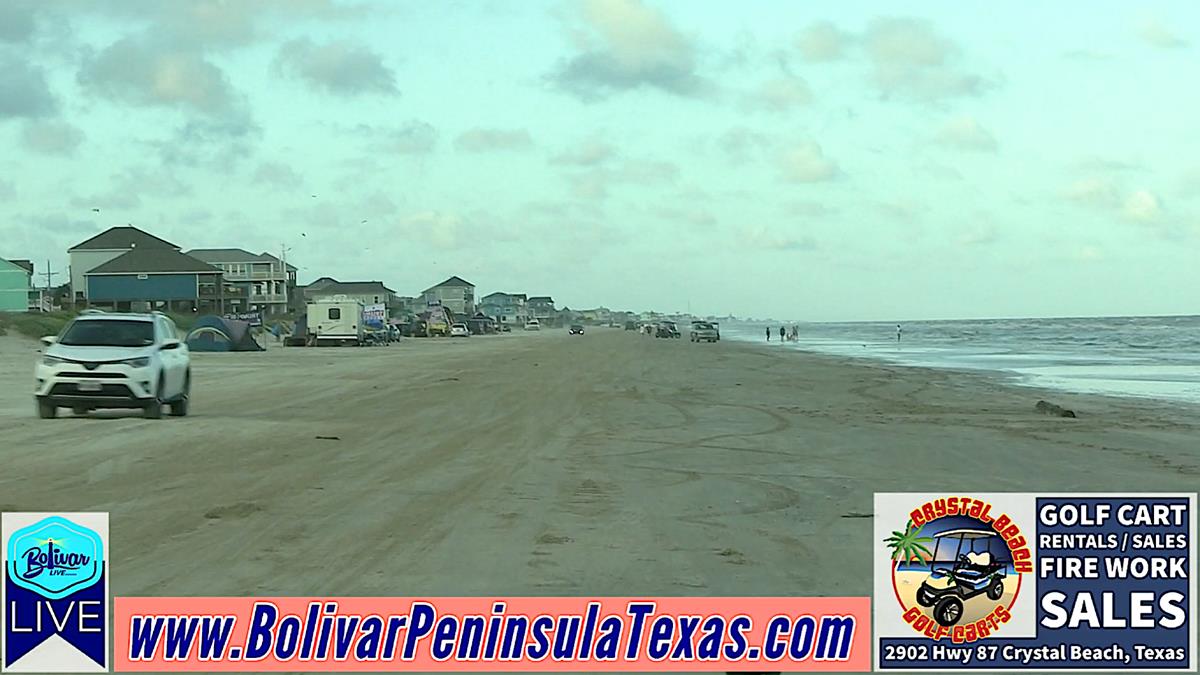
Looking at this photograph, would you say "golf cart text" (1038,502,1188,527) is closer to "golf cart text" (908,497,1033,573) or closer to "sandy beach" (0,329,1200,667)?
"golf cart text" (908,497,1033,573)

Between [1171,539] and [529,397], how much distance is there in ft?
65.7

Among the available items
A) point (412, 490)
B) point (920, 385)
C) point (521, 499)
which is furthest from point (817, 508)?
point (920, 385)

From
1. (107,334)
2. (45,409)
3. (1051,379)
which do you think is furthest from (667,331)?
(45,409)

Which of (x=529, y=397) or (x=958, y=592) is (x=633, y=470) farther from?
(x=529, y=397)

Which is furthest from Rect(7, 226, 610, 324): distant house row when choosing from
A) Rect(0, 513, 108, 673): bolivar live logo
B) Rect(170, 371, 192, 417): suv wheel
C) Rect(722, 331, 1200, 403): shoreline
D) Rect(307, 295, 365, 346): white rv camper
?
Rect(0, 513, 108, 673): bolivar live logo

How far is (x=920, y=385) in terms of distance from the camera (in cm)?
3259

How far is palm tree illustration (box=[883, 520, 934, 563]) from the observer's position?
220 inches

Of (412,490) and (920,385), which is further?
(920,385)

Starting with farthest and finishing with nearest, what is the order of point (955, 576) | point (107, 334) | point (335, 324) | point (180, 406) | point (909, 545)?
point (335, 324) → point (180, 406) → point (107, 334) → point (909, 545) → point (955, 576)

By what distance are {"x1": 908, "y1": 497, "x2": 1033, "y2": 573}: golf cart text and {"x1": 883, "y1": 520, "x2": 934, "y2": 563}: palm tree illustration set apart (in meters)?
0.06

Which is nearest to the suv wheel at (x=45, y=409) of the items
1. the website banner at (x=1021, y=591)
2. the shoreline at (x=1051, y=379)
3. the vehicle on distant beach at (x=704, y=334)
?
the website banner at (x=1021, y=591)

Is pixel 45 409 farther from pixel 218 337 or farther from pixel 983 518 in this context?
pixel 218 337

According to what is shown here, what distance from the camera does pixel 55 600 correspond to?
253 inches

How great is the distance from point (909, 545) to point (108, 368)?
15803mm
